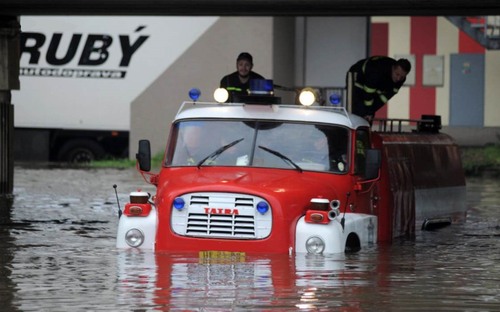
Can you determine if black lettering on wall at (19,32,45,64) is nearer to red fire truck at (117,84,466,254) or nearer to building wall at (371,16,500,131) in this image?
building wall at (371,16,500,131)

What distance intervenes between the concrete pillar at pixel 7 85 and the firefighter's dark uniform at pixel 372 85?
8.70 m

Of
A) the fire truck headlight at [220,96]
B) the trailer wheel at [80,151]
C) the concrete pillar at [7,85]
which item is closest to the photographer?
the fire truck headlight at [220,96]

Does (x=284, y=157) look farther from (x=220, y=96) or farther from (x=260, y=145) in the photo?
(x=220, y=96)

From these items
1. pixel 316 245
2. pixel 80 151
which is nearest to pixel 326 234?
pixel 316 245

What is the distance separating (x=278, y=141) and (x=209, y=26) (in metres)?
22.2

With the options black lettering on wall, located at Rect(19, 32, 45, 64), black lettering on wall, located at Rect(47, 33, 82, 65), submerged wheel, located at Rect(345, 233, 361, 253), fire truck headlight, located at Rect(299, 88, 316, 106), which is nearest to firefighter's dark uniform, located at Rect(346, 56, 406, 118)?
fire truck headlight, located at Rect(299, 88, 316, 106)

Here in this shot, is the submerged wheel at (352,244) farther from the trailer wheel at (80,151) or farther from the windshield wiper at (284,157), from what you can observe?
the trailer wheel at (80,151)

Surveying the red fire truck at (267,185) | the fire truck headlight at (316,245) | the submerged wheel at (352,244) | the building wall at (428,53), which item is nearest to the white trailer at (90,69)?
the building wall at (428,53)

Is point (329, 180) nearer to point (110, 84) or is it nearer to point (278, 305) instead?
point (278, 305)

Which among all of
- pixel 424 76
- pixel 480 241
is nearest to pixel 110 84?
pixel 424 76

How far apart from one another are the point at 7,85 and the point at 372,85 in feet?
30.2

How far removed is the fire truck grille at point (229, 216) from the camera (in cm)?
1448

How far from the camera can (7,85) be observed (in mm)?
26500

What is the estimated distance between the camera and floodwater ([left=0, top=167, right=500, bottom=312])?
12.1m
